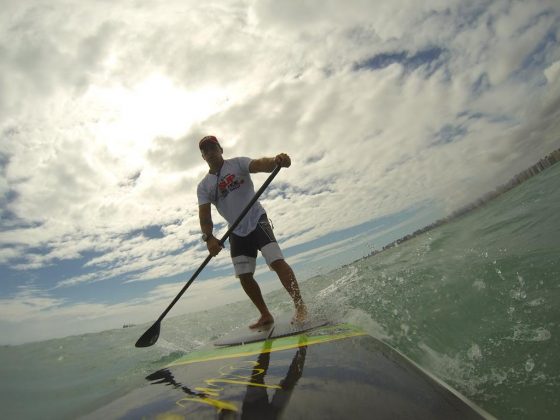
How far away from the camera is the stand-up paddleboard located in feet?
4.55

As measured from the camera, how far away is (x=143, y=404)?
1.93 metres

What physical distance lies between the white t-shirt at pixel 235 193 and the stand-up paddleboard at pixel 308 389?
219cm

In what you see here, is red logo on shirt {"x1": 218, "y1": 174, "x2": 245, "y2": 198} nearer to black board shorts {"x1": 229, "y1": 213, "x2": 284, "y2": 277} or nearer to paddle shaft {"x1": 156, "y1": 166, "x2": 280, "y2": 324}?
paddle shaft {"x1": 156, "y1": 166, "x2": 280, "y2": 324}

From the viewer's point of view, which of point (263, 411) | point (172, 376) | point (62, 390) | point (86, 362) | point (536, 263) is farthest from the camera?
point (86, 362)

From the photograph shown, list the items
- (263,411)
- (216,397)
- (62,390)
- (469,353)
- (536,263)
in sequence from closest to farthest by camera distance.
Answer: (263,411)
(216,397)
(469,353)
(536,263)
(62,390)

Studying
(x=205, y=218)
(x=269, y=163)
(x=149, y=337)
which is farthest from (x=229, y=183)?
(x=149, y=337)

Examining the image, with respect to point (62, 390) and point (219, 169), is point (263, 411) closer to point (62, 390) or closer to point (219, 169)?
point (219, 169)

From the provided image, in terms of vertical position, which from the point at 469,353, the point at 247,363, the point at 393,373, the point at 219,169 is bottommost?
the point at 469,353

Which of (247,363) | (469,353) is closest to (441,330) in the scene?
(469,353)

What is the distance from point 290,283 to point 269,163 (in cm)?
162

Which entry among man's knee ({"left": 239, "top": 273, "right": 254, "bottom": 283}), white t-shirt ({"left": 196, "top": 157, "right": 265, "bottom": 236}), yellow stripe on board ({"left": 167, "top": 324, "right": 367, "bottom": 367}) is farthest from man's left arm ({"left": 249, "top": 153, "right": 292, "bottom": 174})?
yellow stripe on board ({"left": 167, "top": 324, "right": 367, "bottom": 367})

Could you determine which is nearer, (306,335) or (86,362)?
(306,335)

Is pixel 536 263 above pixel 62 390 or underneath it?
underneath

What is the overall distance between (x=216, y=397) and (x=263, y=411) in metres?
0.43
